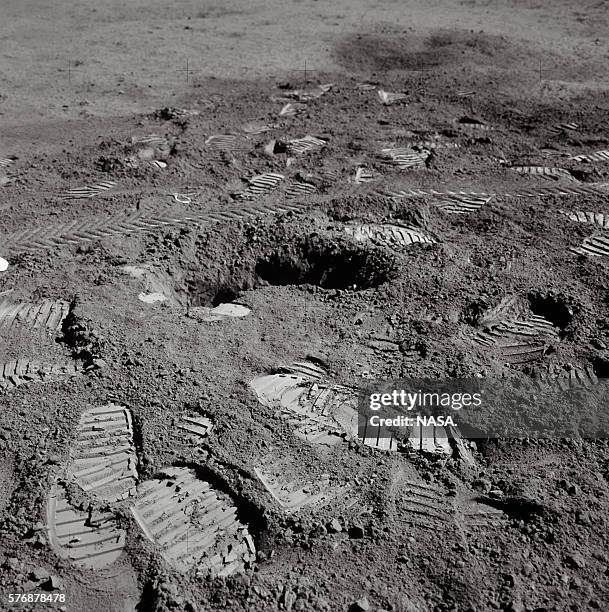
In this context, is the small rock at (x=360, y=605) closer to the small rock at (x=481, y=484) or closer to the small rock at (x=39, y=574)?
the small rock at (x=481, y=484)

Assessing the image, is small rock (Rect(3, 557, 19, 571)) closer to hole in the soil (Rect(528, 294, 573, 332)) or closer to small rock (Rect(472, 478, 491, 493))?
small rock (Rect(472, 478, 491, 493))

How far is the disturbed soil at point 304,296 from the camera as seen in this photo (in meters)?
3.09

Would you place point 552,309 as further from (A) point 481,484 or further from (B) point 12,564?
(B) point 12,564

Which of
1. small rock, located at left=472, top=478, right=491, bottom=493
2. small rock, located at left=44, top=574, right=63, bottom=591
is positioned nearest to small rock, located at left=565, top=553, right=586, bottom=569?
small rock, located at left=472, top=478, right=491, bottom=493

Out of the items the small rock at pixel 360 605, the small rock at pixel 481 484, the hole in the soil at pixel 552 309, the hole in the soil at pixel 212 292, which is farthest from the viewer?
the hole in the soil at pixel 212 292

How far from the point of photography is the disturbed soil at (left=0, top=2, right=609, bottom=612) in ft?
10.2

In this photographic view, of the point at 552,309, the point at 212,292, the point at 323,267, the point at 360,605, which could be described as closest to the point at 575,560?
the point at 360,605

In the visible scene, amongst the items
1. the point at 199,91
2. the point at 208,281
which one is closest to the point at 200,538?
the point at 208,281

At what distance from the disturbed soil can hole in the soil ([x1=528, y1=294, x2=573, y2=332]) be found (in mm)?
15

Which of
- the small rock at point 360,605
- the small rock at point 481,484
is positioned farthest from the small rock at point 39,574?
the small rock at point 481,484

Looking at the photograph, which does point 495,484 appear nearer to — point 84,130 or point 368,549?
point 368,549

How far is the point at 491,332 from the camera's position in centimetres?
455

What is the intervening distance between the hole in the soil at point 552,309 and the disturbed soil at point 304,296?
0.02 metres

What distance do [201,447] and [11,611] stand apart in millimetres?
1147
